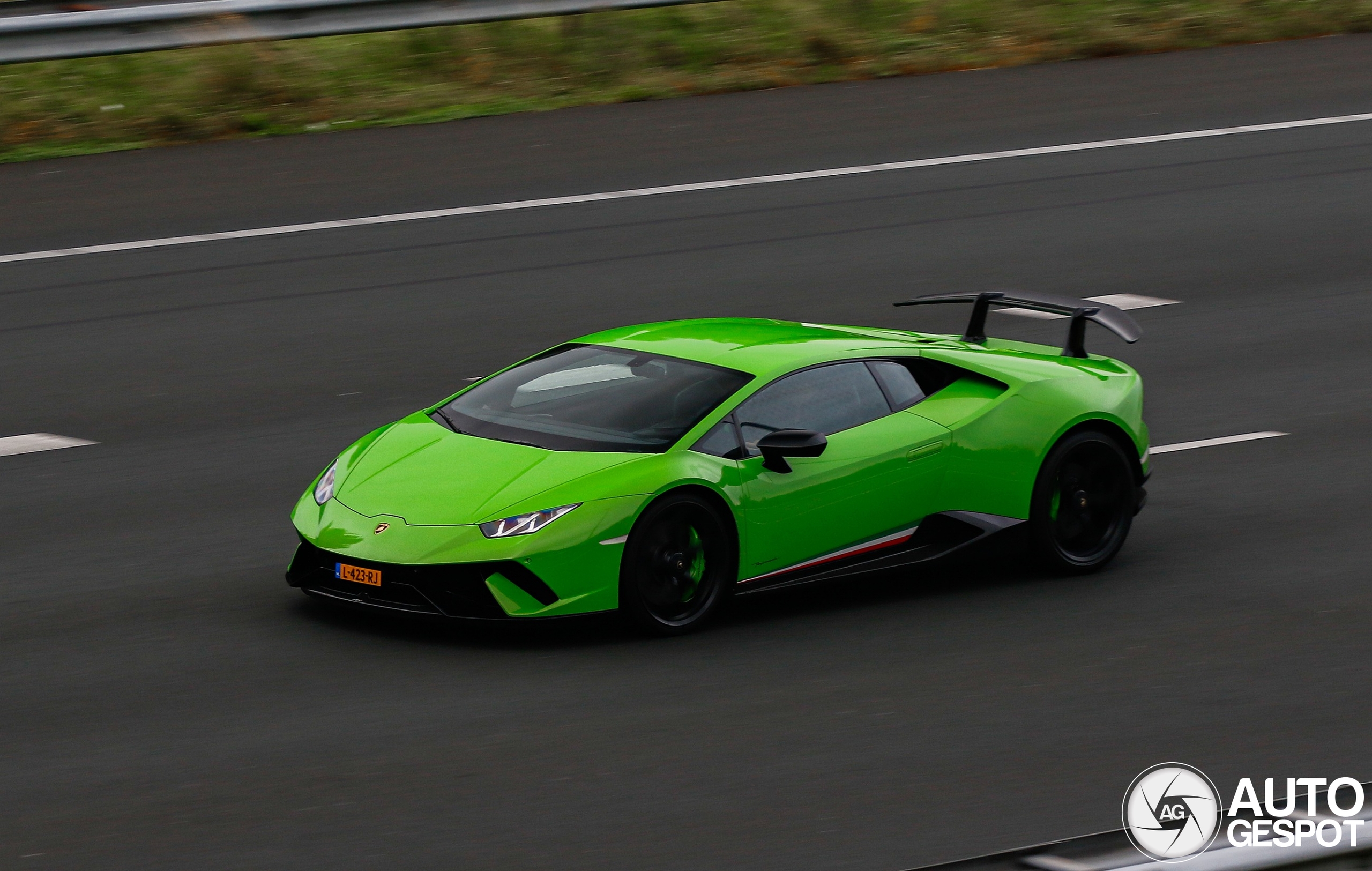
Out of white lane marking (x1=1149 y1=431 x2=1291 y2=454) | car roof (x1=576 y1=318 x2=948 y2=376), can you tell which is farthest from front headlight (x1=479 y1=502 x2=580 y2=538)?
white lane marking (x1=1149 y1=431 x2=1291 y2=454)

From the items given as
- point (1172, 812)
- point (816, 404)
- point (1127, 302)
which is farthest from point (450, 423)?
point (1127, 302)

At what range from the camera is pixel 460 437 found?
8.91m

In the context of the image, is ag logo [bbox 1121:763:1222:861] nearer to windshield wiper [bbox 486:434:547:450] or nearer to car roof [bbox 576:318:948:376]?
car roof [bbox 576:318:948:376]

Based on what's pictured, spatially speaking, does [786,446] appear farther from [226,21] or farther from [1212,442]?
[226,21]

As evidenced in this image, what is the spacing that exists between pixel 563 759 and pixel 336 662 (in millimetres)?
1393

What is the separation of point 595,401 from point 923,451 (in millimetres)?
1509

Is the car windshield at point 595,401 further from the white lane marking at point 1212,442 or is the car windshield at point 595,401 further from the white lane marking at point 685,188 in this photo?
the white lane marking at point 685,188

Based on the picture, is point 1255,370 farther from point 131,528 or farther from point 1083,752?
point 131,528

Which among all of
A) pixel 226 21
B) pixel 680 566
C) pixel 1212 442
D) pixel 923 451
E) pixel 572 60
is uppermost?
pixel 226 21

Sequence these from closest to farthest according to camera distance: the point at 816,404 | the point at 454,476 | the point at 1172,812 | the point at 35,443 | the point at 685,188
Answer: the point at 1172,812 < the point at 454,476 < the point at 816,404 < the point at 35,443 < the point at 685,188

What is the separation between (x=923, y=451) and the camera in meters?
9.16

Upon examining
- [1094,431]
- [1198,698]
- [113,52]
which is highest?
[113,52]

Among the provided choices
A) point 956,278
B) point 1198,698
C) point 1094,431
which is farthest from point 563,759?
point 956,278

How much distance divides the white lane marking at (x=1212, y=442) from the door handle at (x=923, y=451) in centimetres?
287
